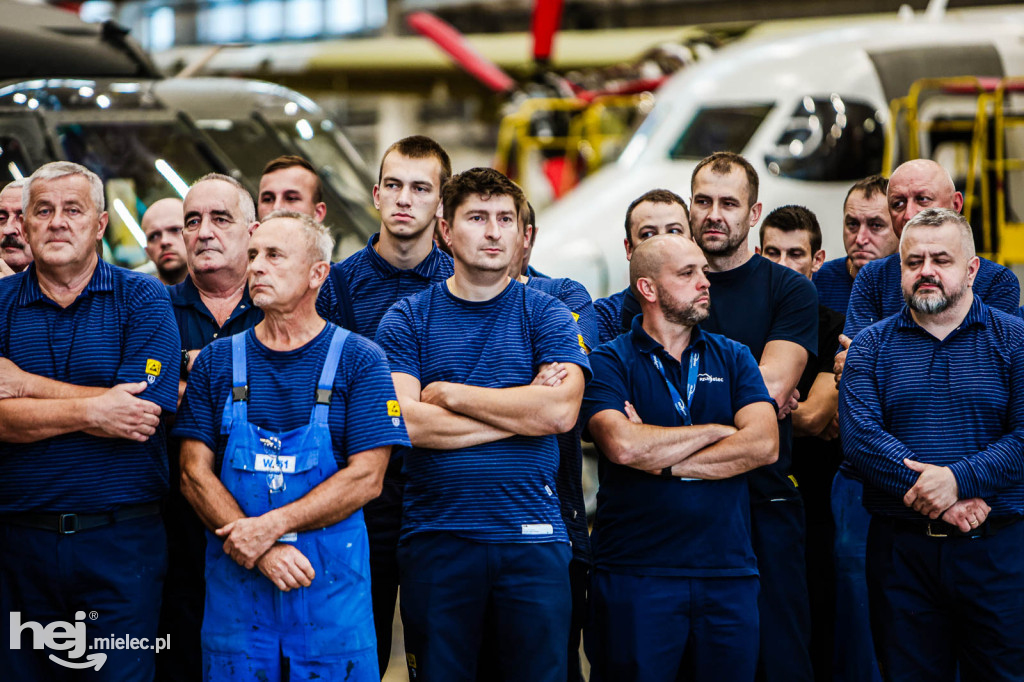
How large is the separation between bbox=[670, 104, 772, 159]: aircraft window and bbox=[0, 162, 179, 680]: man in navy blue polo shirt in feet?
22.0

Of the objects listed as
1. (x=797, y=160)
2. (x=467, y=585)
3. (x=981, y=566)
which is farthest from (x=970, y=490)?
(x=797, y=160)

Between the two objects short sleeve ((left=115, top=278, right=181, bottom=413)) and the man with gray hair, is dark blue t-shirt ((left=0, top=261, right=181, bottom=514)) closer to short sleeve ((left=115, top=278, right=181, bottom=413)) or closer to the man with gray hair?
short sleeve ((left=115, top=278, right=181, bottom=413))

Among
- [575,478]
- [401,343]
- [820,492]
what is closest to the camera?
[401,343]

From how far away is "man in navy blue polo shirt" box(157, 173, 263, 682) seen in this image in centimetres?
432

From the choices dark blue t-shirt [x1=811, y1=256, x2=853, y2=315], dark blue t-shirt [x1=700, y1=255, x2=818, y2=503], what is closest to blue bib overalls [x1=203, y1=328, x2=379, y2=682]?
dark blue t-shirt [x1=700, y1=255, x2=818, y2=503]

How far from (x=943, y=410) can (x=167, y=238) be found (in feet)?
11.9

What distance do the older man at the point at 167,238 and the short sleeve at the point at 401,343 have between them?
1.83m

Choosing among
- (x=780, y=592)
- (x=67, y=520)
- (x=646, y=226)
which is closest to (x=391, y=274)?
(x=646, y=226)

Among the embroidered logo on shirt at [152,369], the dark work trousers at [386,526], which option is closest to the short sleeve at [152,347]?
the embroidered logo on shirt at [152,369]

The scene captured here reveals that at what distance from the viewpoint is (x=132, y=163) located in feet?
24.4

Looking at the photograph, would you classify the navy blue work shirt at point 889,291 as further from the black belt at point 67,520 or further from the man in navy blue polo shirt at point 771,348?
the black belt at point 67,520

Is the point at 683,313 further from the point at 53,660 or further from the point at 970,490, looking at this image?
the point at 53,660

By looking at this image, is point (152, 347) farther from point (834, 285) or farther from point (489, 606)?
point (834, 285)

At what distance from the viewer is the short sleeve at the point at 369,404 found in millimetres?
3543
